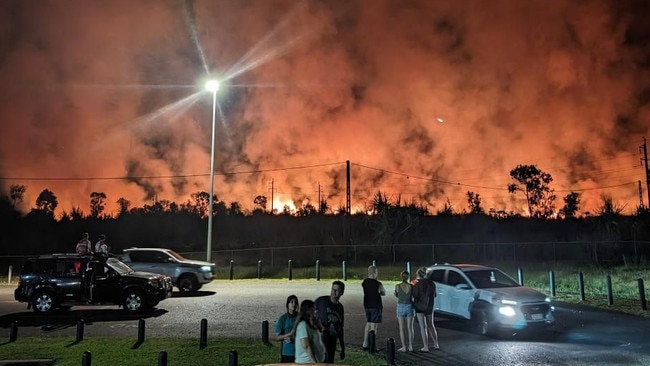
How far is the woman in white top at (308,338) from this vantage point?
562cm

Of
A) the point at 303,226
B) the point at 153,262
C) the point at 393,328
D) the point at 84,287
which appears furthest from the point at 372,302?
the point at 303,226

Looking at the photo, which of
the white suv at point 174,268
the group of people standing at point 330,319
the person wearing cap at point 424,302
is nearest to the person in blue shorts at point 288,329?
the group of people standing at point 330,319

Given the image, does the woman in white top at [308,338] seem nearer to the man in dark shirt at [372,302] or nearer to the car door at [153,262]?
the man in dark shirt at [372,302]

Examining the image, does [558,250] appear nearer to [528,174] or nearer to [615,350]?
[528,174]

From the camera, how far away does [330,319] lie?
7.50 m

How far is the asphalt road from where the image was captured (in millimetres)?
9352

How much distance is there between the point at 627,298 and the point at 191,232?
72.5 meters

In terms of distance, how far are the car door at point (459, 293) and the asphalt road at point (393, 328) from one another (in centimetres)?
44

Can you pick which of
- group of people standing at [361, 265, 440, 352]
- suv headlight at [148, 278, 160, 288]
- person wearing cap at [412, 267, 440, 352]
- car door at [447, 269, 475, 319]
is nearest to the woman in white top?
group of people standing at [361, 265, 440, 352]

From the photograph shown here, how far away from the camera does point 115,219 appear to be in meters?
85.5

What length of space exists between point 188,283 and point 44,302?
18.1 feet

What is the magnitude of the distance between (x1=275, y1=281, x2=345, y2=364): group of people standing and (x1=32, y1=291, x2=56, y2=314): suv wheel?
10602 mm

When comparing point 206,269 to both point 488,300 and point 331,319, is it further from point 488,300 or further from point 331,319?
point 331,319

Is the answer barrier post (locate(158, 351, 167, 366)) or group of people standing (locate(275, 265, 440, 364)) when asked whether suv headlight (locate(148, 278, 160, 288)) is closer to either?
group of people standing (locate(275, 265, 440, 364))
